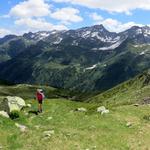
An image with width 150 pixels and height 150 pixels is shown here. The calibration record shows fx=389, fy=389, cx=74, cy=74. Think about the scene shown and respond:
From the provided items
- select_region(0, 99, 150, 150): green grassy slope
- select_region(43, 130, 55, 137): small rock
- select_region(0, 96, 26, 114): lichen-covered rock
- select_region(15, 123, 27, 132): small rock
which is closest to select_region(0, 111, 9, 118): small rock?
select_region(0, 96, 26, 114): lichen-covered rock

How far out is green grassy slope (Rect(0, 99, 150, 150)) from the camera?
33281mm

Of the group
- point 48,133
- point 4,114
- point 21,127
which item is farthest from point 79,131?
point 4,114

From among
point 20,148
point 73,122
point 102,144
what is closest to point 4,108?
point 73,122

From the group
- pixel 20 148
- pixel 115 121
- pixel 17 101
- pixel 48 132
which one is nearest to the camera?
pixel 20 148

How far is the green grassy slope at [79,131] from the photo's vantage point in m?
33.3

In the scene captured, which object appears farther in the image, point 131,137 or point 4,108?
point 4,108

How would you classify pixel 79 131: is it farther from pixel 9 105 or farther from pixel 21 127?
pixel 9 105

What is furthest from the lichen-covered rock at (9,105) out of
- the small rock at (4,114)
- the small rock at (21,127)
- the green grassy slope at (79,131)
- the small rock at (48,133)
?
the small rock at (48,133)

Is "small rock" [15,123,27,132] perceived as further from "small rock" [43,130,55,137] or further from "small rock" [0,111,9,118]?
"small rock" [0,111,9,118]

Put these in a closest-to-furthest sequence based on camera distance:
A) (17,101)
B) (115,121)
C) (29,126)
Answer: (29,126) → (115,121) → (17,101)

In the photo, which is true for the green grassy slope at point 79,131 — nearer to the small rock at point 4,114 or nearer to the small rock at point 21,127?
the small rock at point 21,127

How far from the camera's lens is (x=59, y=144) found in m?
33.2

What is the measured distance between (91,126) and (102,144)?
18.2 feet

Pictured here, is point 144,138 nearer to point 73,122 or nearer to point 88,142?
point 88,142
